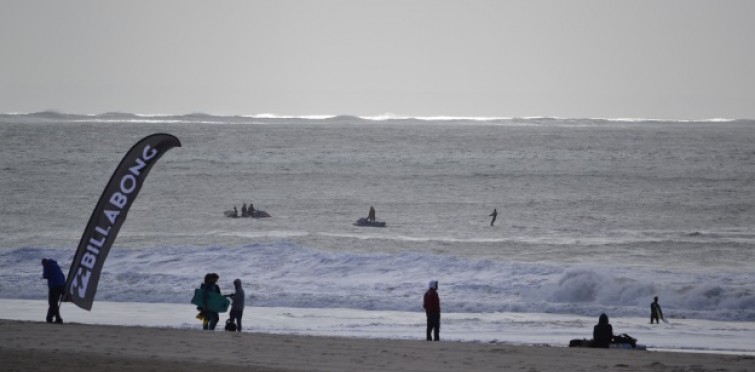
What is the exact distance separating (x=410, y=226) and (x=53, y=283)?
29.7 meters

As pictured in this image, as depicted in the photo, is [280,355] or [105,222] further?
[105,222]

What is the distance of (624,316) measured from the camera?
24.2 meters

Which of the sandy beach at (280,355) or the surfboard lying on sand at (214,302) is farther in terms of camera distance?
the surfboard lying on sand at (214,302)

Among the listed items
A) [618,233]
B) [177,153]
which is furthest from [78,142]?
[618,233]

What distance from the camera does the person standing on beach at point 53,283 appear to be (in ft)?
54.1

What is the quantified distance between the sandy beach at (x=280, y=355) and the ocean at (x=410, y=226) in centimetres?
842

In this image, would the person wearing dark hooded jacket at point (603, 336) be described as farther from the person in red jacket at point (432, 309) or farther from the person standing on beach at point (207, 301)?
the person standing on beach at point (207, 301)

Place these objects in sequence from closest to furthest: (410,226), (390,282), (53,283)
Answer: (53,283) → (390,282) → (410,226)

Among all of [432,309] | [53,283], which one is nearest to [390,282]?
[432,309]

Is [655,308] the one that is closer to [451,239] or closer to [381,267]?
[381,267]

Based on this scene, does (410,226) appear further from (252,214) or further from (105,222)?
(105,222)

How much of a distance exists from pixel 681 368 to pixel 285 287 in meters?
16.0

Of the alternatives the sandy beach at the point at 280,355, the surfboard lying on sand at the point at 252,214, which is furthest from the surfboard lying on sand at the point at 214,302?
the surfboard lying on sand at the point at 252,214

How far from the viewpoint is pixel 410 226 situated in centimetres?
4559
